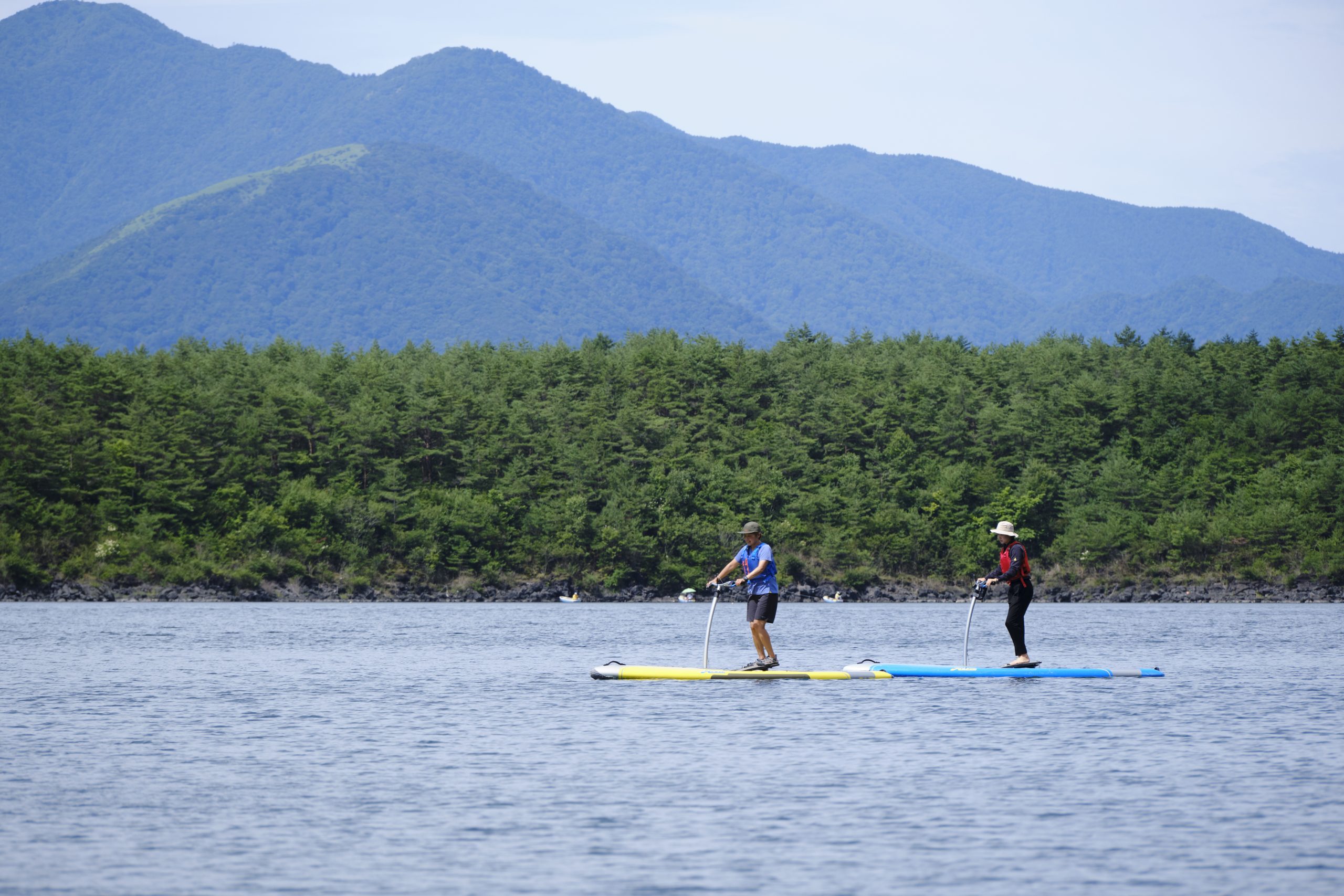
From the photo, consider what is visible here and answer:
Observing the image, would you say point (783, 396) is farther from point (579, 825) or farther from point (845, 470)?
point (579, 825)

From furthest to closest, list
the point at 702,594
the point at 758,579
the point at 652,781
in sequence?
the point at 702,594, the point at 758,579, the point at 652,781

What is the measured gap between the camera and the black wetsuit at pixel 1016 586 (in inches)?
1091

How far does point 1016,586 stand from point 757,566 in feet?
16.0

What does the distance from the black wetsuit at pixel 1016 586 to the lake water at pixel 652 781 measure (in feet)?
Result: 3.99

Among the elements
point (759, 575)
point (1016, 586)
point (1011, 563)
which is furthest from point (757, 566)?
point (1016, 586)

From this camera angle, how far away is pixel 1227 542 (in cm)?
9262

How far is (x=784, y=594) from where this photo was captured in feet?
307

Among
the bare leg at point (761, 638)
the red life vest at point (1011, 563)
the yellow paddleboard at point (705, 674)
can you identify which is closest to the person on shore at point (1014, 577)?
the red life vest at point (1011, 563)

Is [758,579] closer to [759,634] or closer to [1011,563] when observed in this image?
[759,634]

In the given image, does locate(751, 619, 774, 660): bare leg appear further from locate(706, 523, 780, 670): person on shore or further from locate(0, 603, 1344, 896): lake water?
locate(0, 603, 1344, 896): lake water

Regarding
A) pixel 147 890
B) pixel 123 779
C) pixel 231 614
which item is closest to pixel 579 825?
pixel 147 890

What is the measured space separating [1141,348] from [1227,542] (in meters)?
31.1

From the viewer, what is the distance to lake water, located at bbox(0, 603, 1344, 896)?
13180 mm

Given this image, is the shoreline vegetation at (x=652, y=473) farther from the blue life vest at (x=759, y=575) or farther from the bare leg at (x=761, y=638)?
the blue life vest at (x=759, y=575)
